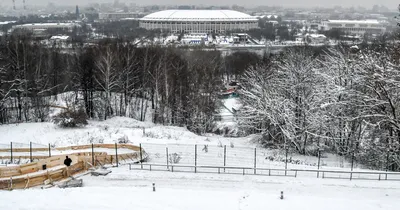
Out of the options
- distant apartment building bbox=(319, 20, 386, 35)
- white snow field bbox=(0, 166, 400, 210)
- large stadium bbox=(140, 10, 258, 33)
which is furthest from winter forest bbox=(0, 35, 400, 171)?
distant apartment building bbox=(319, 20, 386, 35)

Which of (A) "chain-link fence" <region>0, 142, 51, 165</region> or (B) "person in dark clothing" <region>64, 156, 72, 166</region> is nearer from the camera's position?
(B) "person in dark clothing" <region>64, 156, 72, 166</region>

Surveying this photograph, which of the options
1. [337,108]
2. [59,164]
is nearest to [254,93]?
[337,108]

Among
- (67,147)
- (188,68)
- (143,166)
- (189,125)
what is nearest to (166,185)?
(143,166)

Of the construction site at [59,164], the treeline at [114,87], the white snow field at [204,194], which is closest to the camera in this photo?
the white snow field at [204,194]

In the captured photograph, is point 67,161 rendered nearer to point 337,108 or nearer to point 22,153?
point 22,153

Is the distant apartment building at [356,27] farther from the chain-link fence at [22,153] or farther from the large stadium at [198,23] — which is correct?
the chain-link fence at [22,153]

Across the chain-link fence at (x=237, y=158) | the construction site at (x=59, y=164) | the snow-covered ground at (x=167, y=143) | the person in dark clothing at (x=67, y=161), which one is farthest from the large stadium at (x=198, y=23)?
the person in dark clothing at (x=67, y=161)

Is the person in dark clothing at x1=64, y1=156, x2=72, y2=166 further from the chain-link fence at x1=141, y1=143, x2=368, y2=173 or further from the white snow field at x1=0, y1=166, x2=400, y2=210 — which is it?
the chain-link fence at x1=141, y1=143, x2=368, y2=173
